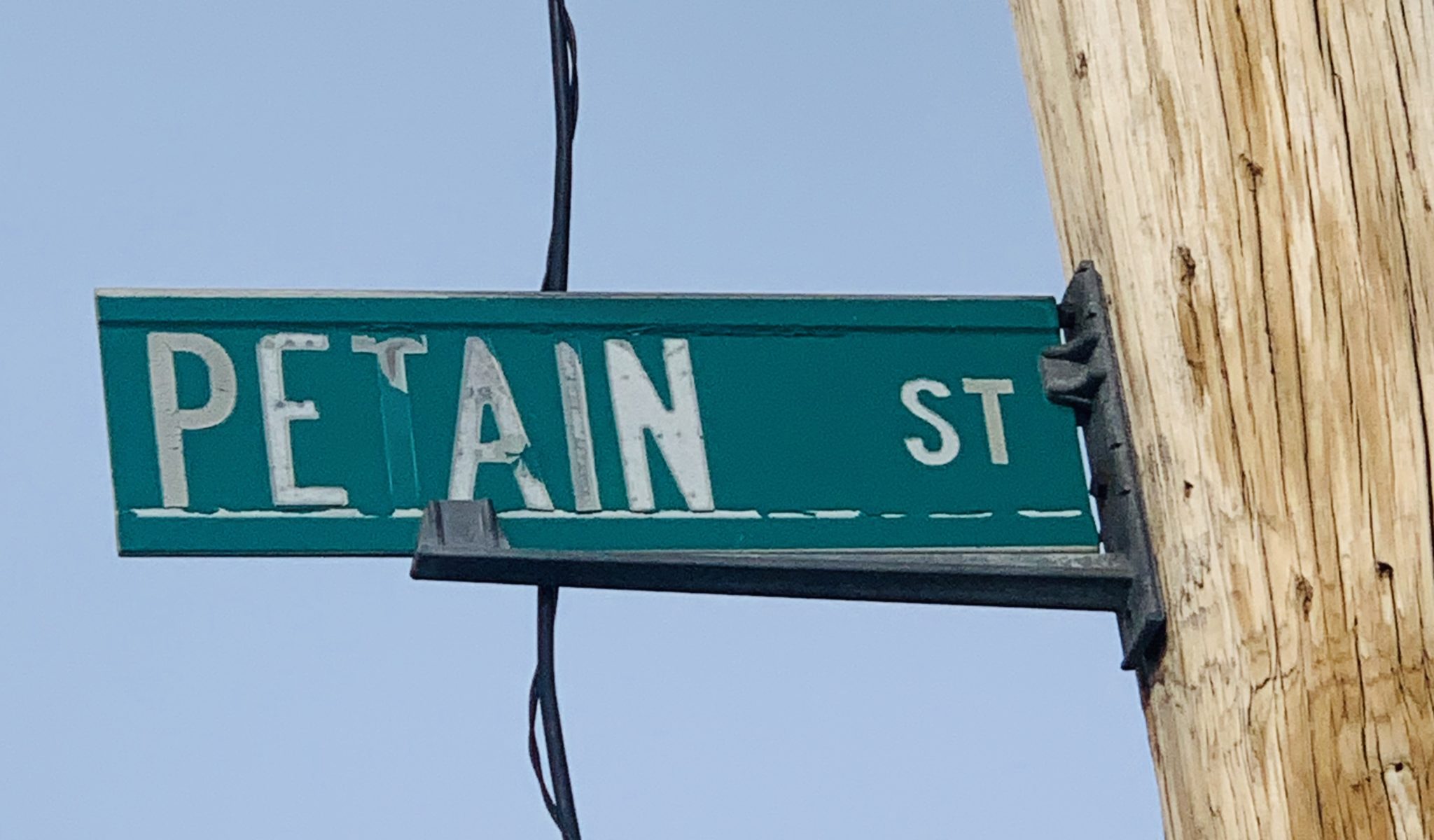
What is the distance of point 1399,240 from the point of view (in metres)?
1.87

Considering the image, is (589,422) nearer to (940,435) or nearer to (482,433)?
(482,433)

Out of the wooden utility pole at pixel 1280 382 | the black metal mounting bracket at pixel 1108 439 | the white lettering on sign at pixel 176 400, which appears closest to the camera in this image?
the wooden utility pole at pixel 1280 382

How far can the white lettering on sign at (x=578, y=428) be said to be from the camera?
7.10 ft

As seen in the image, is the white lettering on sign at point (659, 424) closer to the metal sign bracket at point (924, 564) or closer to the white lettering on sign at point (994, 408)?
the metal sign bracket at point (924, 564)

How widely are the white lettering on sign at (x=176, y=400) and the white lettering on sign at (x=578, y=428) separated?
33 centimetres

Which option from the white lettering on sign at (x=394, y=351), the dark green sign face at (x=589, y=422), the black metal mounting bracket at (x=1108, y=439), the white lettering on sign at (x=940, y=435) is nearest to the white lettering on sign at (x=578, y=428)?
the dark green sign face at (x=589, y=422)

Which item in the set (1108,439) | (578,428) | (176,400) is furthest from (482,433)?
(1108,439)

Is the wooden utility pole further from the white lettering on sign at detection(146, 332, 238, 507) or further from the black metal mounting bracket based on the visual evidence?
the white lettering on sign at detection(146, 332, 238, 507)

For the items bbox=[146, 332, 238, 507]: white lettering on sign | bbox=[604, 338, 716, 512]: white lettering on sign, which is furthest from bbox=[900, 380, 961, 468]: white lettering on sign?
bbox=[146, 332, 238, 507]: white lettering on sign

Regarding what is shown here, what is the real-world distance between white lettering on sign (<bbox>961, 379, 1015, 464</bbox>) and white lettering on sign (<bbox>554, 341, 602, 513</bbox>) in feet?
1.27

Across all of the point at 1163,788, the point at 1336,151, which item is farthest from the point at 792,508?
the point at 1336,151

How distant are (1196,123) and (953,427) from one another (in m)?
0.42

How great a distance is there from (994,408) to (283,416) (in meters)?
0.72

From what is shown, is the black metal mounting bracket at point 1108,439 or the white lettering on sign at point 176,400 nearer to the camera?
the black metal mounting bracket at point 1108,439
